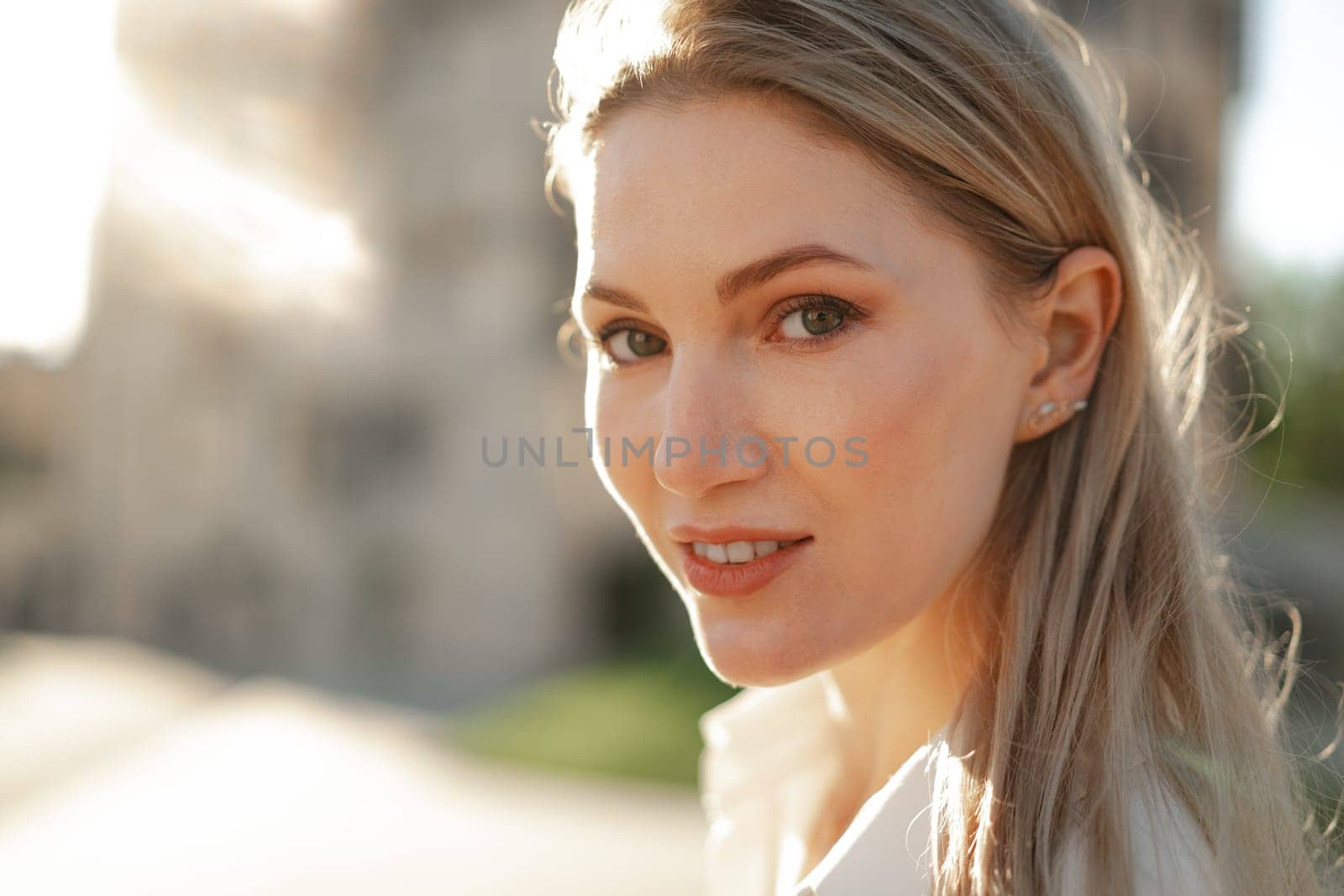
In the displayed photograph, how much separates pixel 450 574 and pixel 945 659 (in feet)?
43.2

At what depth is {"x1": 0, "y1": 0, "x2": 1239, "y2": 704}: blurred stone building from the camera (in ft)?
39.2

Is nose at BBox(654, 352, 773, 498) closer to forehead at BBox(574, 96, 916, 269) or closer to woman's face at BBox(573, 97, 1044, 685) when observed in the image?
woman's face at BBox(573, 97, 1044, 685)

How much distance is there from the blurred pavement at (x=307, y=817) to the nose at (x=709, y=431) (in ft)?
14.8

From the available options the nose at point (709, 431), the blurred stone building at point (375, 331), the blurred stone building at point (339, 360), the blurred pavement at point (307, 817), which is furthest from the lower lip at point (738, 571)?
the blurred stone building at point (375, 331)

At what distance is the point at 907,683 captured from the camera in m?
1.94

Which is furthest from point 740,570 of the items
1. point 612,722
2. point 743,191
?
point 612,722

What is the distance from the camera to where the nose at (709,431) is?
1578 millimetres

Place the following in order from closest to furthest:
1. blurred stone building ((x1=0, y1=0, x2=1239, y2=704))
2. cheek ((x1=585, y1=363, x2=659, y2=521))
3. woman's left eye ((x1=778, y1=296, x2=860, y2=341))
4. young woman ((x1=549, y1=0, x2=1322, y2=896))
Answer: young woman ((x1=549, y1=0, x2=1322, y2=896)) < woman's left eye ((x1=778, y1=296, x2=860, y2=341)) < cheek ((x1=585, y1=363, x2=659, y2=521)) < blurred stone building ((x1=0, y1=0, x2=1239, y2=704))

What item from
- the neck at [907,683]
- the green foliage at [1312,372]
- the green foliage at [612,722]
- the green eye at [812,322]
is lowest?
the green foliage at [612,722]

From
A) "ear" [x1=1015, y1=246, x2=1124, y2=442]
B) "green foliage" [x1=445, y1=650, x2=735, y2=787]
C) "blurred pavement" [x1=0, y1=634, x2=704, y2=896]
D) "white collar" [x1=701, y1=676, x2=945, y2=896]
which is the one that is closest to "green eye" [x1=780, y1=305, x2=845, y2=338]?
"ear" [x1=1015, y1=246, x2=1124, y2=442]

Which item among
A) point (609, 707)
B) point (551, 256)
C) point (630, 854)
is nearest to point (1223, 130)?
point (551, 256)

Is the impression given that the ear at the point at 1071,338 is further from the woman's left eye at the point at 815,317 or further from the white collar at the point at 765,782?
the white collar at the point at 765,782

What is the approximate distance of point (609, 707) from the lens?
964 centimetres

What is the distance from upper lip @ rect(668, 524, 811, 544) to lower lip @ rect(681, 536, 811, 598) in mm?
22
